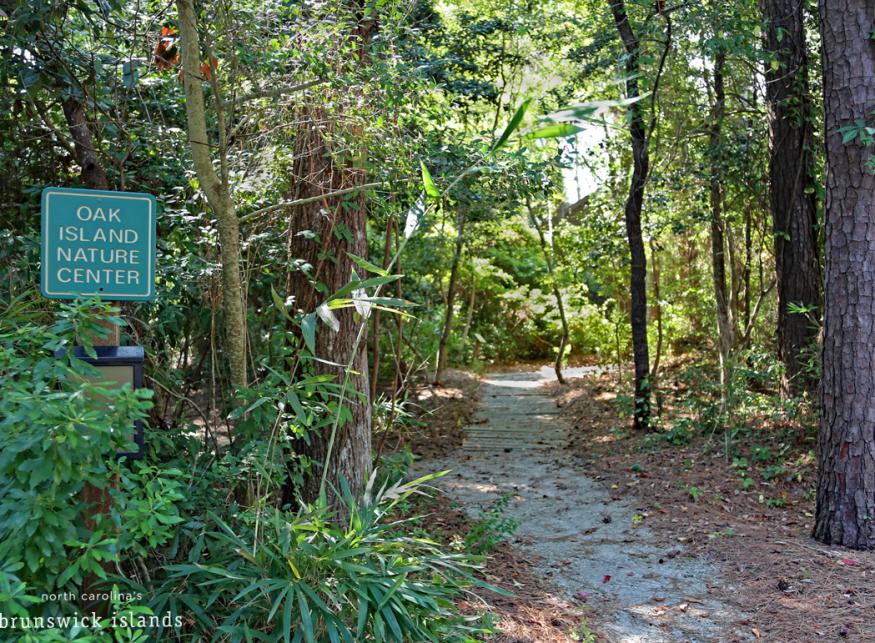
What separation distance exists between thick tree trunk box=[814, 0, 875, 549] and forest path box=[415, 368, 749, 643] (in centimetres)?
111

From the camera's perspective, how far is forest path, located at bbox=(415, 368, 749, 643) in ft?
13.9

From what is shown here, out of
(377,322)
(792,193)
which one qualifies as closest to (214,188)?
(377,322)

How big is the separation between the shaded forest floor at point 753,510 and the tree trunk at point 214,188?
10.8 ft

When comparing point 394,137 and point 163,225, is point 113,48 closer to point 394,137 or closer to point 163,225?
point 163,225

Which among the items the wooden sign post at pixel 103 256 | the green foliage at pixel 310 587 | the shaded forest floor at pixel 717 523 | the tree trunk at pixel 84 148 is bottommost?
the shaded forest floor at pixel 717 523

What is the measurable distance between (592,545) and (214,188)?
13.0ft

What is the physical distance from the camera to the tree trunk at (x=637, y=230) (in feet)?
29.7

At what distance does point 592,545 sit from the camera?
569cm

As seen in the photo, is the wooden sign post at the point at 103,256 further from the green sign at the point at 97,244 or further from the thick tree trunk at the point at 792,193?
the thick tree trunk at the point at 792,193

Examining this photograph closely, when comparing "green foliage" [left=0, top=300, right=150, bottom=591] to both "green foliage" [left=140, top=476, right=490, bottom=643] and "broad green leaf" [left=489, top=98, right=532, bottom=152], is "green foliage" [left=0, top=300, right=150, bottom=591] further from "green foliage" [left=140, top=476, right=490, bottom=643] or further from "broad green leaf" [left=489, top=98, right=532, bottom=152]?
"broad green leaf" [left=489, top=98, right=532, bottom=152]

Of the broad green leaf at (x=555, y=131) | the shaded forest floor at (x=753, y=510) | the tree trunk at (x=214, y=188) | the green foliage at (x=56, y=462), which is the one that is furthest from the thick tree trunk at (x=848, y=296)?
the green foliage at (x=56, y=462)

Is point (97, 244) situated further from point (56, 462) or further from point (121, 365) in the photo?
point (56, 462)

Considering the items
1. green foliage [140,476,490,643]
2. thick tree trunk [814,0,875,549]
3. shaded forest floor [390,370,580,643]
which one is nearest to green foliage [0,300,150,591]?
green foliage [140,476,490,643]

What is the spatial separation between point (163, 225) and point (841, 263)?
15.7 ft
